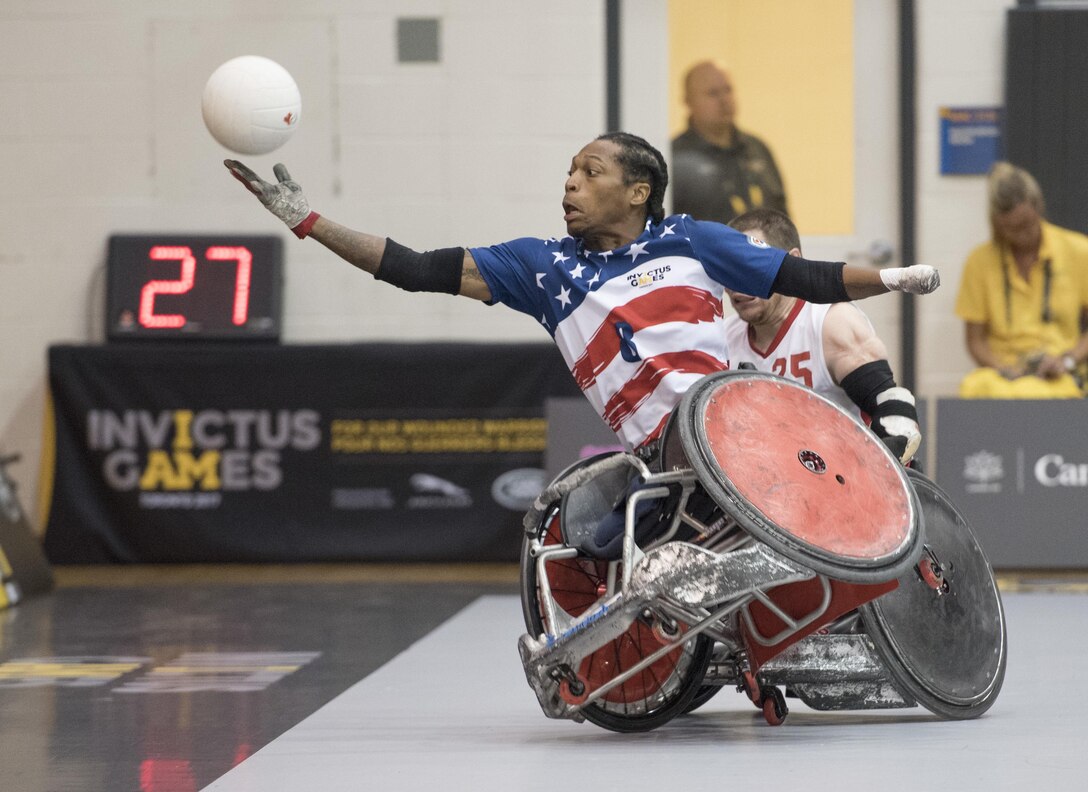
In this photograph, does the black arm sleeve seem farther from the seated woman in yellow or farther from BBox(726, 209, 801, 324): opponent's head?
the seated woman in yellow

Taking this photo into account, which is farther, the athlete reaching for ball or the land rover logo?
the athlete reaching for ball

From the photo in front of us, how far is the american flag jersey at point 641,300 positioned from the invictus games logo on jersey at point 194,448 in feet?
15.0

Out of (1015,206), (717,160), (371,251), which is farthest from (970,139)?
(371,251)

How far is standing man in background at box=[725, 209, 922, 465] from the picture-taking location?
4.52m

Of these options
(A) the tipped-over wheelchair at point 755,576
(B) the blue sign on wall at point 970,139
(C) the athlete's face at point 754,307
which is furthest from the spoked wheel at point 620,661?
(B) the blue sign on wall at point 970,139

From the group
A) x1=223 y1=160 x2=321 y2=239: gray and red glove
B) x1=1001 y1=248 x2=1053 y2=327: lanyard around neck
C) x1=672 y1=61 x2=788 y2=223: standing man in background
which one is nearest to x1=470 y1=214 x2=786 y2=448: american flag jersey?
x1=223 y1=160 x2=321 y2=239: gray and red glove

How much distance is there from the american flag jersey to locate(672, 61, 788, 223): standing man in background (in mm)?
5137

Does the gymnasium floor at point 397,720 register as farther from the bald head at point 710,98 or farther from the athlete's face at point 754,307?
the bald head at point 710,98

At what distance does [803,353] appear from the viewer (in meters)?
4.72

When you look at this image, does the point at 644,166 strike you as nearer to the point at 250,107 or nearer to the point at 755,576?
the point at 250,107

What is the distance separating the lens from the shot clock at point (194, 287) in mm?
8672

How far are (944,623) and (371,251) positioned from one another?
1791 mm

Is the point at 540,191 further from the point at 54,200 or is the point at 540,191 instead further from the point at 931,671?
the point at 931,671

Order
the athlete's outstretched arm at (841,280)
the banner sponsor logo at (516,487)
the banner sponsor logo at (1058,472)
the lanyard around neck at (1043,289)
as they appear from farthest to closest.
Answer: the banner sponsor logo at (516,487) < the lanyard around neck at (1043,289) < the banner sponsor logo at (1058,472) < the athlete's outstretched arm at (841,280)
